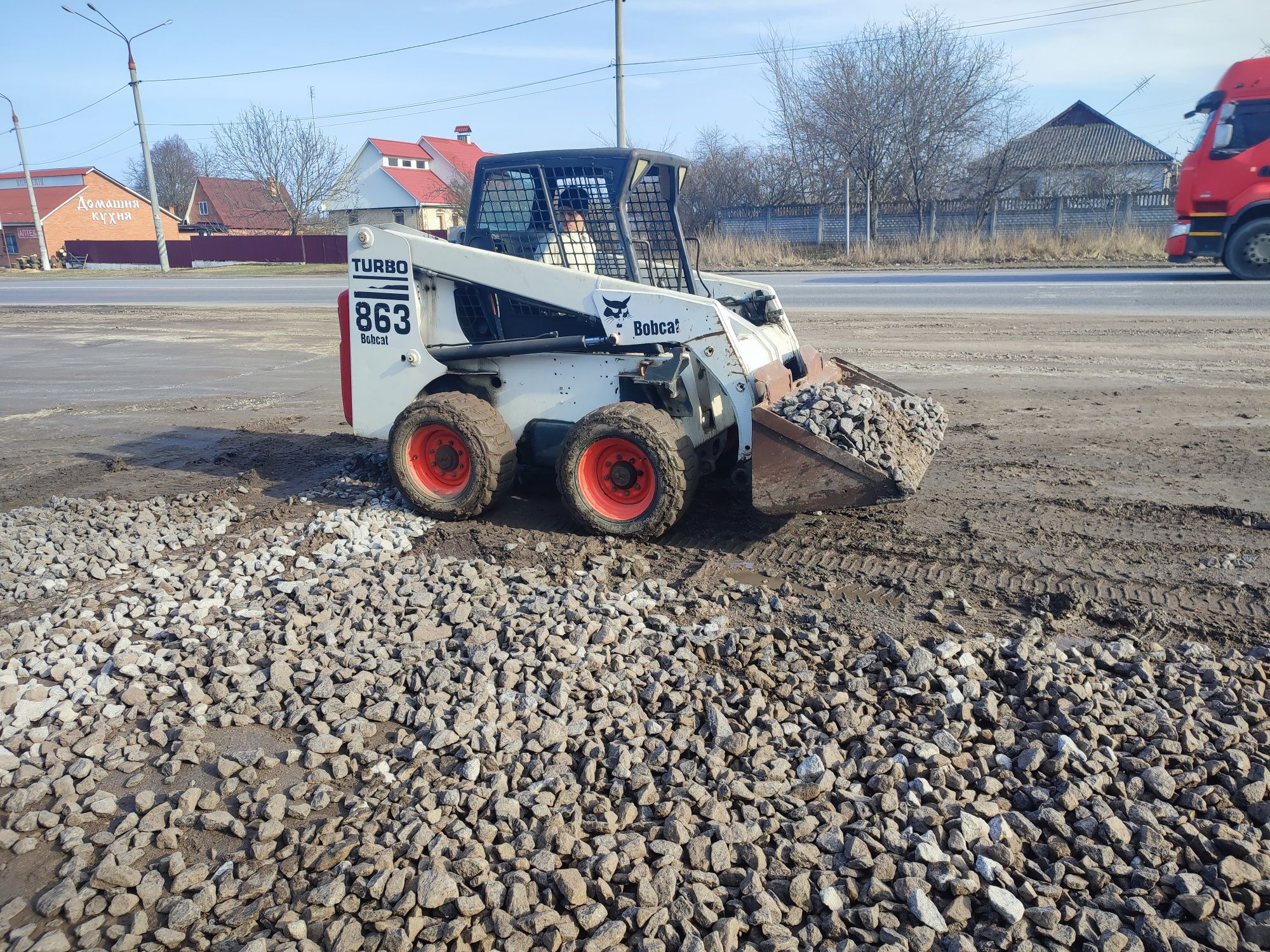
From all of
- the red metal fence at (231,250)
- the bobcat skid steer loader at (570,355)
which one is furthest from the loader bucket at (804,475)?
the red metal fence at (231,250)

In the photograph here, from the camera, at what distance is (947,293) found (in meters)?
Answer: 16.2

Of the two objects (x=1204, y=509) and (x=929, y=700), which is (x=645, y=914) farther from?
(x=1204, y=509)

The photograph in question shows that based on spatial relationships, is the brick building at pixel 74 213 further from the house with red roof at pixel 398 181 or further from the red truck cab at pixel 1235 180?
the red truck cab at pixel 1235 180

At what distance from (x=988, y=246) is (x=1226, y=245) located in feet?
29.2

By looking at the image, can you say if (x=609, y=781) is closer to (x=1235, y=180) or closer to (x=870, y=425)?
(x=870, y=425)

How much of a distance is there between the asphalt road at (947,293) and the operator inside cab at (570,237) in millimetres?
9169

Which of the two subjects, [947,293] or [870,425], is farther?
[947,293]

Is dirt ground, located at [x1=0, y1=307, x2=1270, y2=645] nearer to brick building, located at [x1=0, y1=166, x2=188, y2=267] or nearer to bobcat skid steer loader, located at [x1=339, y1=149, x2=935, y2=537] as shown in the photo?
bobcat skid steer loader, located at [x1=339, y1=149, x2=935, y2=537]

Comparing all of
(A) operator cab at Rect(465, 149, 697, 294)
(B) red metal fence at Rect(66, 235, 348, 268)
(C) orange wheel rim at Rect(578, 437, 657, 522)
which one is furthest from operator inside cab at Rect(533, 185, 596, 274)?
(B) red metal fence at Rect(66, 235, 348, 268)

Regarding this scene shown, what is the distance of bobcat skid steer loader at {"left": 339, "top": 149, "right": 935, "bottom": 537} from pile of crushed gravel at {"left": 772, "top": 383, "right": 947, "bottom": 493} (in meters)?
0.23

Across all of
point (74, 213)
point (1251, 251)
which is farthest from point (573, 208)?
point (74, 213)

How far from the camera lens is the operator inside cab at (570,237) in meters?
6.04

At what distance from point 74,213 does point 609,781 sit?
6185 cm

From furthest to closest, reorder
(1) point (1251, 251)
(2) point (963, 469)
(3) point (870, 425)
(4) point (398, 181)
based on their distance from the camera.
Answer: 1. (4) point (398, 181)
2. (1) point (1251, 251)
3. (2) point (963, 469)
4. (3) point (870, 425)
